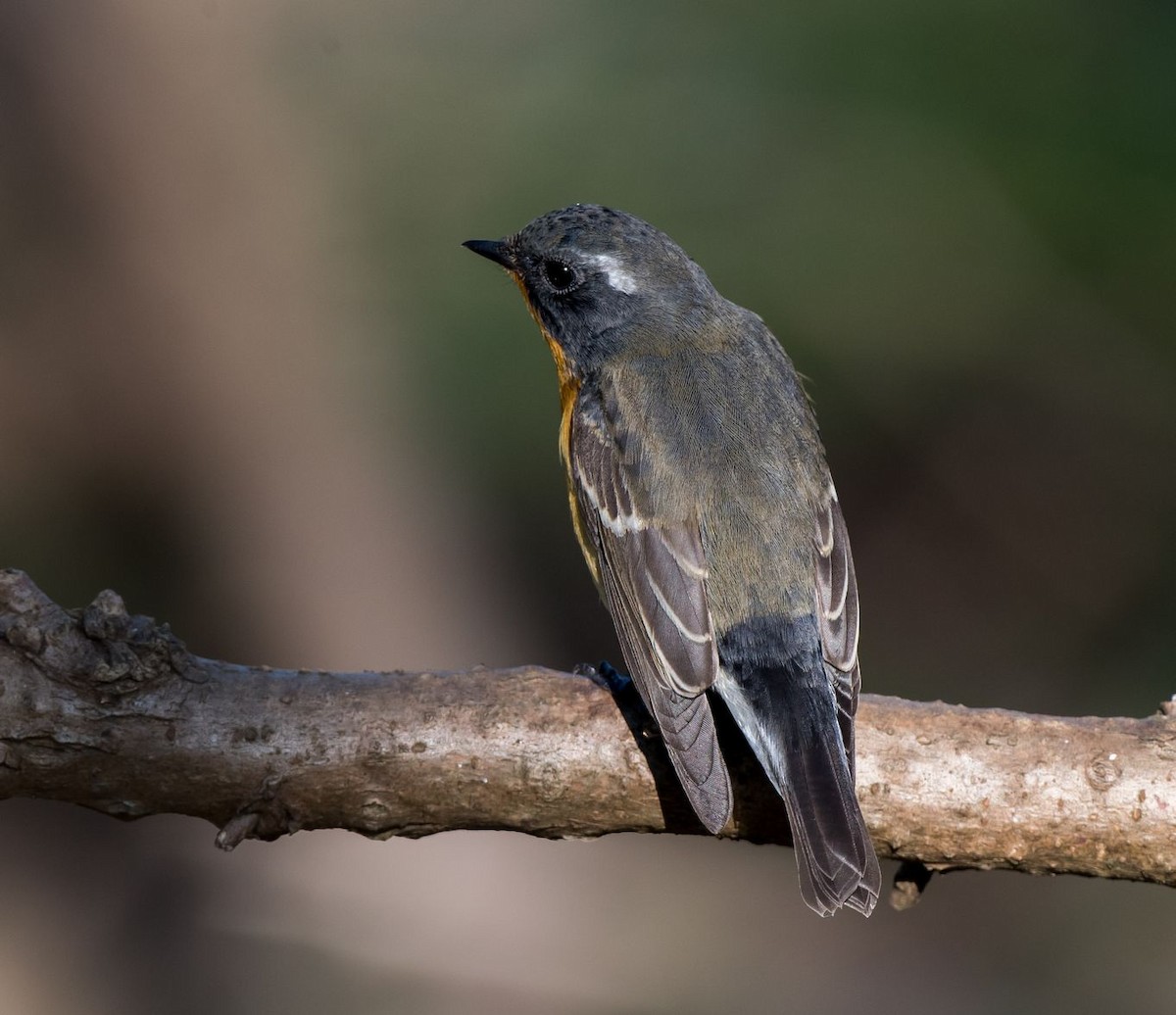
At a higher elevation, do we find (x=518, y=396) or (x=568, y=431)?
(x=568, y=431)

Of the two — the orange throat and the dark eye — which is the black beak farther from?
the dark eye

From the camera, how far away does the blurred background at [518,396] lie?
7.32 m

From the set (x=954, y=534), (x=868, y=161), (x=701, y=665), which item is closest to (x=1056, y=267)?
(x=868, y=161)

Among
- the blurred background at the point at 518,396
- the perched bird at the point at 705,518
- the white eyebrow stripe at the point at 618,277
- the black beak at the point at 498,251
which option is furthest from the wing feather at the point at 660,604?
the blurred background at the point at 518,396

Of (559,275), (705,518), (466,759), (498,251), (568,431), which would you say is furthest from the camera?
(498,251)

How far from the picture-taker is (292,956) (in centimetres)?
710

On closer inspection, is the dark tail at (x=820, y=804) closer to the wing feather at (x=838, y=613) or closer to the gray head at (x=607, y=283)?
the wing feather at (x=838, y=613)

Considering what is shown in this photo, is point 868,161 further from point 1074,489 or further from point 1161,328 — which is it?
point 1074,489

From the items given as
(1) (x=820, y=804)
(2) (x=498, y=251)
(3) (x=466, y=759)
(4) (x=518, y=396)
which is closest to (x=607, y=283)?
(2) (x=498, y=251)

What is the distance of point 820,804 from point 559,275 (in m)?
2.13

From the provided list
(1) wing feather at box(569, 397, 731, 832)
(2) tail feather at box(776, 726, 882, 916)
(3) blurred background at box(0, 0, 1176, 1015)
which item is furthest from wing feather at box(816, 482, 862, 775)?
(3) blurred background at box(0, 0, 1176, 1015)

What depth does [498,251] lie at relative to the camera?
487 centimetres

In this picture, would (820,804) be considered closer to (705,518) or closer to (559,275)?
(705,518)

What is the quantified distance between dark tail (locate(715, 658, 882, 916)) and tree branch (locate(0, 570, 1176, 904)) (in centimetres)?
22
